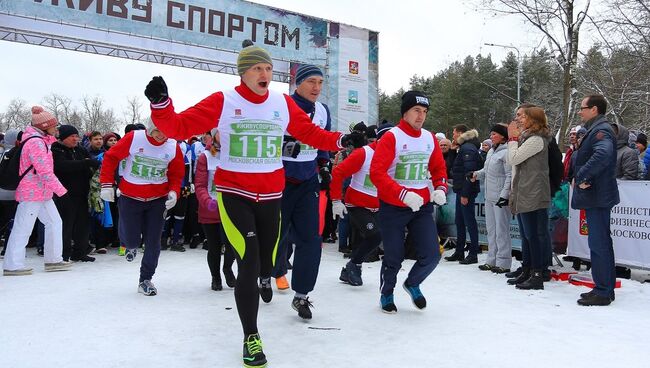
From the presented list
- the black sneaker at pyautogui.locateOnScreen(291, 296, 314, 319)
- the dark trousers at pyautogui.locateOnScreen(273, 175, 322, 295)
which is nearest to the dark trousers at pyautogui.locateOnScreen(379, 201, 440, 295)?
the dark trousers at pyautogui.locateOnScreen(273, 175, 322, 295)

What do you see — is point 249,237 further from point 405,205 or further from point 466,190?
point 466,190

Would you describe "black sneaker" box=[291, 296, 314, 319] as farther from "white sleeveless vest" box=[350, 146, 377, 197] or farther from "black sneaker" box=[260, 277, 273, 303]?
"white sleeveless vest" box=[350, 146, 377, 197]

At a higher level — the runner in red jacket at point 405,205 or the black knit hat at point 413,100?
the black knit hat at point 413,100

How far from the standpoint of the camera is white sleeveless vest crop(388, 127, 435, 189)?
472 centimetres

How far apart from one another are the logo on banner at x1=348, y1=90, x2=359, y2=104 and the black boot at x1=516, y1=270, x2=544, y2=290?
51.1 feet

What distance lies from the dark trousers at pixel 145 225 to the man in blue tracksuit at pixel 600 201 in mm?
4409

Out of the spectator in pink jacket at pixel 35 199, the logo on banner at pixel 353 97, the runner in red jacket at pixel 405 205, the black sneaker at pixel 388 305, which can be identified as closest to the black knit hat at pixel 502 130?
the runner in red jacket at pixel 405 205

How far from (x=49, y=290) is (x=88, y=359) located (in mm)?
2673

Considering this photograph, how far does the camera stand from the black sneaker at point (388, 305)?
468 cm

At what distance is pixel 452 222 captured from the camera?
9.06m

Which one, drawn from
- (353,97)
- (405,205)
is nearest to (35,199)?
(405,205)

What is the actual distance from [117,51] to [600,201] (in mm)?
16085

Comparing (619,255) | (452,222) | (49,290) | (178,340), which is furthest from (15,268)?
(619,255)

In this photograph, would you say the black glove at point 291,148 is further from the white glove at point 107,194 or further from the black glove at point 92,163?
the black glove at point 92,163
